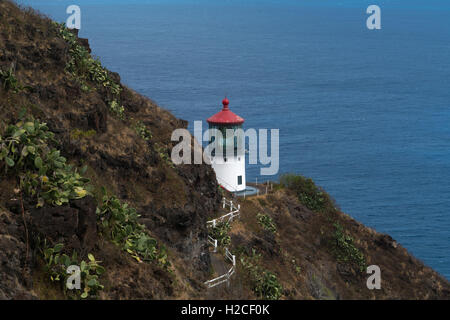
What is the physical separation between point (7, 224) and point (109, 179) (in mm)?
9897

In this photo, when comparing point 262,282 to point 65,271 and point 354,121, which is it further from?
point 354,121

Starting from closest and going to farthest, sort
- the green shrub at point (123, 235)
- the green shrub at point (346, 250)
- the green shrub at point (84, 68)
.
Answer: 1. the green shrub at point (123, 235)
2. the green shrub at point (84, 68)
3. the green shrub at point (346, 250)

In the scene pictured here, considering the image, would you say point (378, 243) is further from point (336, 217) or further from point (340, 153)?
point (340, 153)

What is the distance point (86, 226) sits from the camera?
16.6 m

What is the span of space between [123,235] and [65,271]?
3281 mm

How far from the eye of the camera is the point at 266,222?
139 ft

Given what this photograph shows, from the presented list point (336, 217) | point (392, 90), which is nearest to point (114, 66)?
point (392, 90)

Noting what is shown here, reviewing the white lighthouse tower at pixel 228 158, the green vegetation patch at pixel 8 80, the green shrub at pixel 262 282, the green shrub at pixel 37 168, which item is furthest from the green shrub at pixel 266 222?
the green shrub at pixel 37 168

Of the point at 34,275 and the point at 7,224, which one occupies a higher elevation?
the point at 7,224

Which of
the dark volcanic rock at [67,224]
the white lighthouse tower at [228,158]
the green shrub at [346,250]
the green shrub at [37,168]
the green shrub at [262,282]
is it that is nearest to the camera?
the dark volcanic rock at [67,224]

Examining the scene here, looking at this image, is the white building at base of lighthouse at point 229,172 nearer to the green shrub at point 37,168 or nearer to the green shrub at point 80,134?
the green shrub at point 80,134

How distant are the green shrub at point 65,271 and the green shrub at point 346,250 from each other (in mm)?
30643

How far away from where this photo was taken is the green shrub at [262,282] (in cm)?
3070

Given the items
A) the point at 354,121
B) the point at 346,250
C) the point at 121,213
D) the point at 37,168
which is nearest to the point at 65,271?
the point at 37,168
